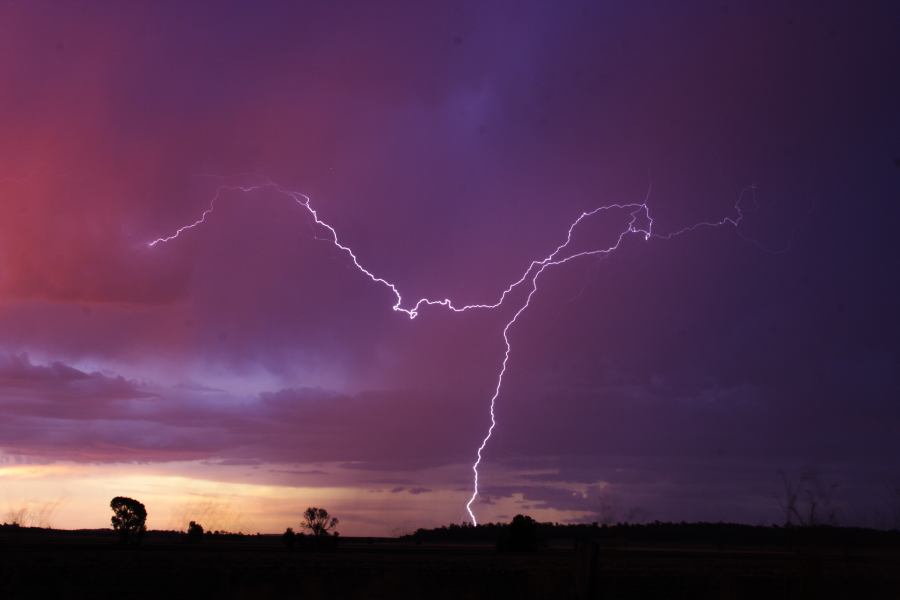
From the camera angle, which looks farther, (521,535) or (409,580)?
(521,535)

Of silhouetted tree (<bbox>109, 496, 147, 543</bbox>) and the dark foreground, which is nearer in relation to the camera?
the dark foreground

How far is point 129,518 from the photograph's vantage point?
60.3 meters

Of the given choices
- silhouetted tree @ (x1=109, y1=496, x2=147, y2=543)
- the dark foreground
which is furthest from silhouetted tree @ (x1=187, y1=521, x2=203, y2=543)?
the dark foreground

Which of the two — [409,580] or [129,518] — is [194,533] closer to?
[129,518]

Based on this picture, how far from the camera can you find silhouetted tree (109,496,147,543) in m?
60.2

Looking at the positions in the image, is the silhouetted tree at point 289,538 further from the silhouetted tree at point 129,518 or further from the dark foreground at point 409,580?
the dark foreground at point 409,580

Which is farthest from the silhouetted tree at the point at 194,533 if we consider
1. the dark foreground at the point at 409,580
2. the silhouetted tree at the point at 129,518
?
the dark foreground at the point at 409,580

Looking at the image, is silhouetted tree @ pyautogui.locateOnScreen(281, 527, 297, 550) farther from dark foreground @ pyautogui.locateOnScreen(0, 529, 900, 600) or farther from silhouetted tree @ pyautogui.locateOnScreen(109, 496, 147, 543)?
dark foreground @ pyautogui.locateOnScreen(0, 529, 900, 600)

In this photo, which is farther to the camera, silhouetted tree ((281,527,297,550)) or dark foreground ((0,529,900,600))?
silhouetted tree ((281,527,297,550))

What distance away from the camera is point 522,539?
58.7 m

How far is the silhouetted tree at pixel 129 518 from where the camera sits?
60188 millimetres

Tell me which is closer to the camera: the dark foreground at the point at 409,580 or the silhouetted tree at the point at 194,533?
the dark foreground at the point at 409,580

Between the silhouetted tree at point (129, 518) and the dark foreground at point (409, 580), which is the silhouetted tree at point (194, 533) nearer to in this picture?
the silhouetted tree at point (129, 518)

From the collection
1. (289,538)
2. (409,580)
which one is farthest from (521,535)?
(409,580)
